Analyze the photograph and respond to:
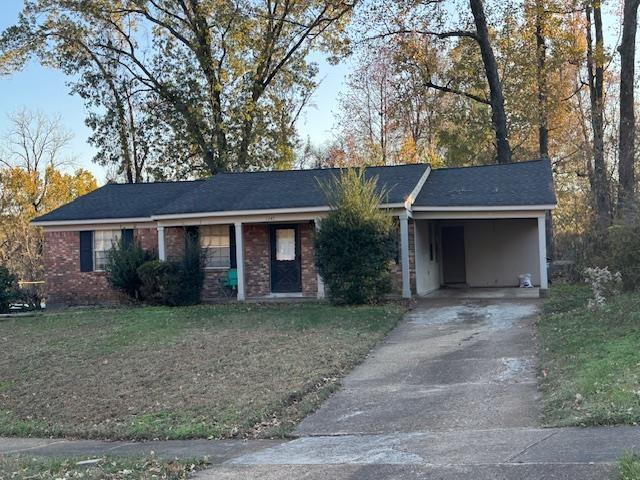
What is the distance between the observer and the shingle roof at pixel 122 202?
73.2 feet

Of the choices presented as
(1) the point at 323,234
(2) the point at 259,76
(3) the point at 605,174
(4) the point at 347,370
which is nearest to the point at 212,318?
(1) the point at 323,234

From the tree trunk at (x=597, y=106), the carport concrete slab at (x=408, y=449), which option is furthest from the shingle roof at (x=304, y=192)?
the carport concrete slab at (x=408, y=449)

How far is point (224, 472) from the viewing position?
6.50 metres

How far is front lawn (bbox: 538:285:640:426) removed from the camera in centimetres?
725

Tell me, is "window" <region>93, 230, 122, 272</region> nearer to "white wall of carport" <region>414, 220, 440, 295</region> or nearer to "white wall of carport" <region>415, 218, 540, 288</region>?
"white wall of carport" <region>414, 220, 440, 295</region>

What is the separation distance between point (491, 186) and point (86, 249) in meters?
12.4

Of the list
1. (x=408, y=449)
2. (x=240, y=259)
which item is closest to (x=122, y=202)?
(x=240, y=259)

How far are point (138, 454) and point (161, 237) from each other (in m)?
13.6

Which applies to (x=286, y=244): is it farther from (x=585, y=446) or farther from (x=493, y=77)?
(x=585, y=446)

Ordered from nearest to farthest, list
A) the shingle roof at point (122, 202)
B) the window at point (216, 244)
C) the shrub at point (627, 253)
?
the shrub at point (627, 253)
the window at point (216, 244)
the shingle roof at point (122, 202)

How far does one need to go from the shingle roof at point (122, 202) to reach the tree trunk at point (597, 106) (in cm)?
1365

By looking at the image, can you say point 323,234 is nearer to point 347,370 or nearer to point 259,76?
point 347,370

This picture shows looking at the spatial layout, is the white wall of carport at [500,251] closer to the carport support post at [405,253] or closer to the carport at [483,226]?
the carport at [483,226]

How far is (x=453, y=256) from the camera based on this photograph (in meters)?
23.6
